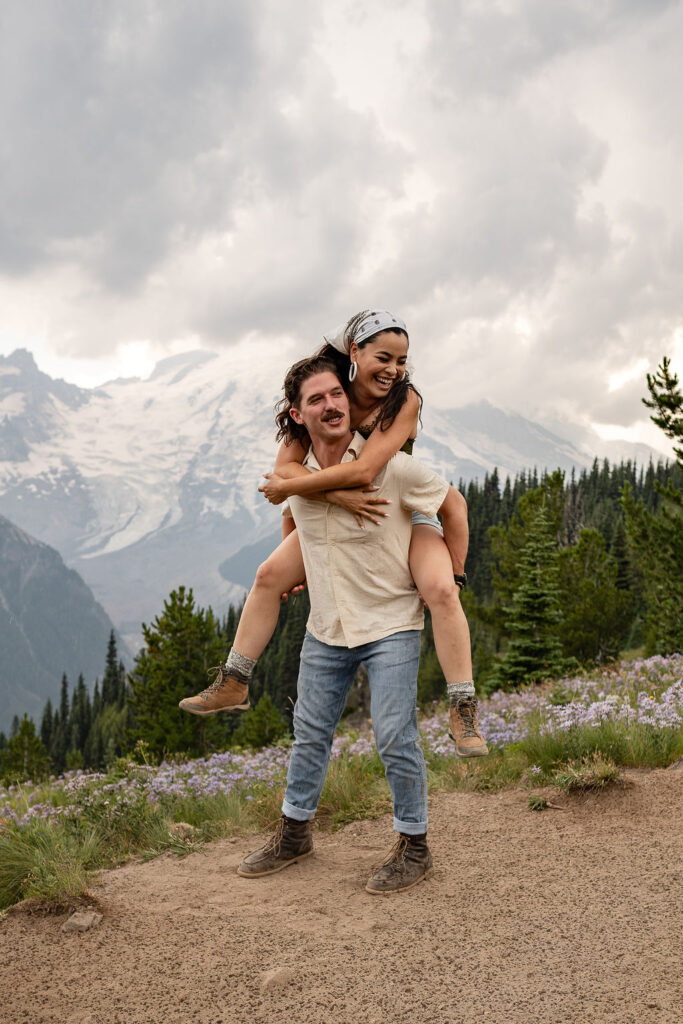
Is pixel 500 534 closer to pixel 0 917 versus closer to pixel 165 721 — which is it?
pixel 165 721

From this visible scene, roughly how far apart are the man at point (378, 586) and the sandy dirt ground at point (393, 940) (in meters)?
0.42

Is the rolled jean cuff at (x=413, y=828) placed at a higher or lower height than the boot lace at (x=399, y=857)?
higher

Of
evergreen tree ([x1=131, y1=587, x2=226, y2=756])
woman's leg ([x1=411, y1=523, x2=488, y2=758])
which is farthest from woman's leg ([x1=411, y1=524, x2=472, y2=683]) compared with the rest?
evergreen tree ([x1=131, y1=587, x2=226, y2=756])

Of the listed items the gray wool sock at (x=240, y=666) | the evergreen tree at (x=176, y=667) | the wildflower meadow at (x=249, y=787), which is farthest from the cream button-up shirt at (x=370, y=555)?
the evergreen tree at (x=176, y=667)

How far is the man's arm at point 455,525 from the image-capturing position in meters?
3.66

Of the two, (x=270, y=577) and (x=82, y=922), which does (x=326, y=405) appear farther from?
(x=82, y=922)

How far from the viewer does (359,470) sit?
11.0ft

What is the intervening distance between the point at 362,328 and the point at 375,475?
0.69m

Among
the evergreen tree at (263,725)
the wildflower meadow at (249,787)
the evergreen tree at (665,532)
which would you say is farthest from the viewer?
the evergreen tree at (263,725)

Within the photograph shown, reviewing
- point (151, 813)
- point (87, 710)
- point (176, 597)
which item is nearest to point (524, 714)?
point (151, 813)

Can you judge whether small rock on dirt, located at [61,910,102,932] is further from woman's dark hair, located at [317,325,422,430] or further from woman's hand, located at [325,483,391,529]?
woman's dark hair, located at [317,325,422,430]

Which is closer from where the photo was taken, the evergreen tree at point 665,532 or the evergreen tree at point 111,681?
the evergreen tree at point 665,532

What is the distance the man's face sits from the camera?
136 inches

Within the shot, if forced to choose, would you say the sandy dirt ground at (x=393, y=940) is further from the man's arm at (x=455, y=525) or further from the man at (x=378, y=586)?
the man's arm at (x=455, y=525)
